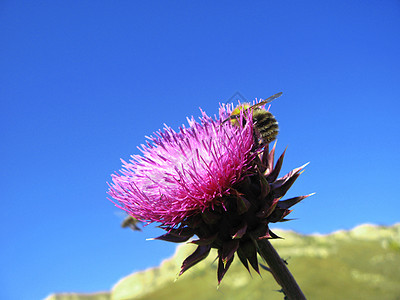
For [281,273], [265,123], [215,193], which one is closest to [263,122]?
[265,123]

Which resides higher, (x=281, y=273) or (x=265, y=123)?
(x=265, y=123)

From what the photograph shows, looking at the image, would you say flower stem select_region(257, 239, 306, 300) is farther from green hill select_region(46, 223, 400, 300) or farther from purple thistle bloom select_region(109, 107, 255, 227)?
green hill select_region(46, 223, 400, 300)

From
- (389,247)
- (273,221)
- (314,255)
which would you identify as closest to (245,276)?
(314,255)

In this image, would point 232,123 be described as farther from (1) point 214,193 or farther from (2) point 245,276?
(2) point 245,276

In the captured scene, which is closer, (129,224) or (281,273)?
(281,273)

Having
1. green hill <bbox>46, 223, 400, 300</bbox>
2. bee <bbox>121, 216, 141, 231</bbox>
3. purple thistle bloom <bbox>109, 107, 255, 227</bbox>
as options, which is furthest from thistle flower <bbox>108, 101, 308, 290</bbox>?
green hill <bbox>46, 223, 400, 300</bbox>

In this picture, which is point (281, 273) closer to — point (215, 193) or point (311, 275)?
point (215, 193)

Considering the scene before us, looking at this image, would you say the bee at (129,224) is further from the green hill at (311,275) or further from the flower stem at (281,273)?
the green hill at (311,275)
